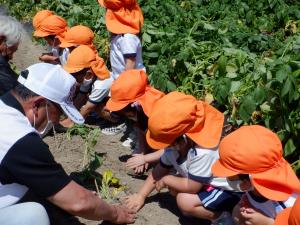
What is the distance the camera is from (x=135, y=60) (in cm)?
409

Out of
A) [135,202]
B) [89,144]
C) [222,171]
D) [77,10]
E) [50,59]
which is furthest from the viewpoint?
[77,10]

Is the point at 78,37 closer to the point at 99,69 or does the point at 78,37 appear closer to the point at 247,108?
the point at 99,69

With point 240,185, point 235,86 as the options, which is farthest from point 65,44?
point 240,185

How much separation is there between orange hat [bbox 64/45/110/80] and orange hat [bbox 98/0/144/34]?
0.28m

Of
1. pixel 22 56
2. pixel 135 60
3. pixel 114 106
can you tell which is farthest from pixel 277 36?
pixel 22 56

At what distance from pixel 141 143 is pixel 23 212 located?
4.49ft

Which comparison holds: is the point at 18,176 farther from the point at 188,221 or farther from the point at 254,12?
the point at 254,12

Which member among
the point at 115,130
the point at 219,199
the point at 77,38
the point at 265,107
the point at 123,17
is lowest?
the point at 115,130

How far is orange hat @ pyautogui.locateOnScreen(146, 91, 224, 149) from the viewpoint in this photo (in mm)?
2525

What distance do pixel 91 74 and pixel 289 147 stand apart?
191 cm

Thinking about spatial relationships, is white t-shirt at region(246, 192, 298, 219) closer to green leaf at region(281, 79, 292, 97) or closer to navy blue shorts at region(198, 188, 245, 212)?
navy blue shorts at region(198, 188, 245, 212)

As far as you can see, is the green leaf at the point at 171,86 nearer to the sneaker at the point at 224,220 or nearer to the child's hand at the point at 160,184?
the child's hand at the point at 160,184

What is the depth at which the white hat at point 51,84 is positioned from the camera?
235 cm

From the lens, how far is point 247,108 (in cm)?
296
